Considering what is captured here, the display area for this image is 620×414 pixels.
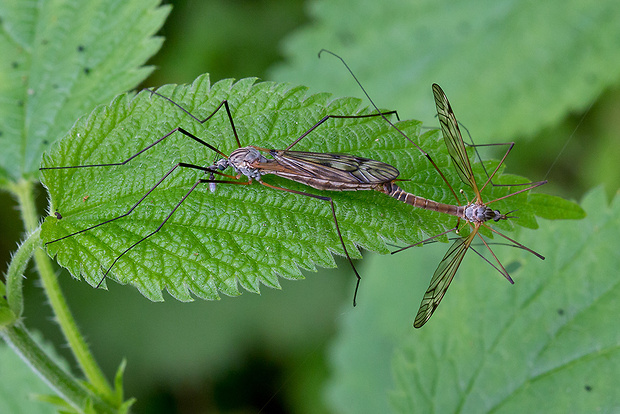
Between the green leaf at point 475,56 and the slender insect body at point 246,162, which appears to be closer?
the slender insect body at point 246,162

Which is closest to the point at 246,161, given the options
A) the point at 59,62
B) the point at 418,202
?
the point at 418,202

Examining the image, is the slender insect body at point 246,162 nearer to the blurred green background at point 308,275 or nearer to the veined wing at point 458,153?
the veined wing at point 458,153

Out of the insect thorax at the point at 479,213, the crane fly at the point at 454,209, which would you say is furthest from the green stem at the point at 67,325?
the insect thorax at the point at 479,213

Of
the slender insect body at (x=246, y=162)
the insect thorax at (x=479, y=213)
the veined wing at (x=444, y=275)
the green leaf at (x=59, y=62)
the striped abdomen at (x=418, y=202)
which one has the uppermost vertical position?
the green leaf at (x=59, y=62)

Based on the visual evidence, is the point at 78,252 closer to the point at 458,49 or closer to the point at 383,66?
the point at 383,66

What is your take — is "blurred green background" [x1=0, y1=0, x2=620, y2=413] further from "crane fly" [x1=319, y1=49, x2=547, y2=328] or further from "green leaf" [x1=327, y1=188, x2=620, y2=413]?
"crane fly" [x1=319, y1=49, x2=547, y2=328]

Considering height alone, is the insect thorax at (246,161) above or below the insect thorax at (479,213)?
above

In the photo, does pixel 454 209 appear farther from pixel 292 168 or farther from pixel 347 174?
pixel 292 168
